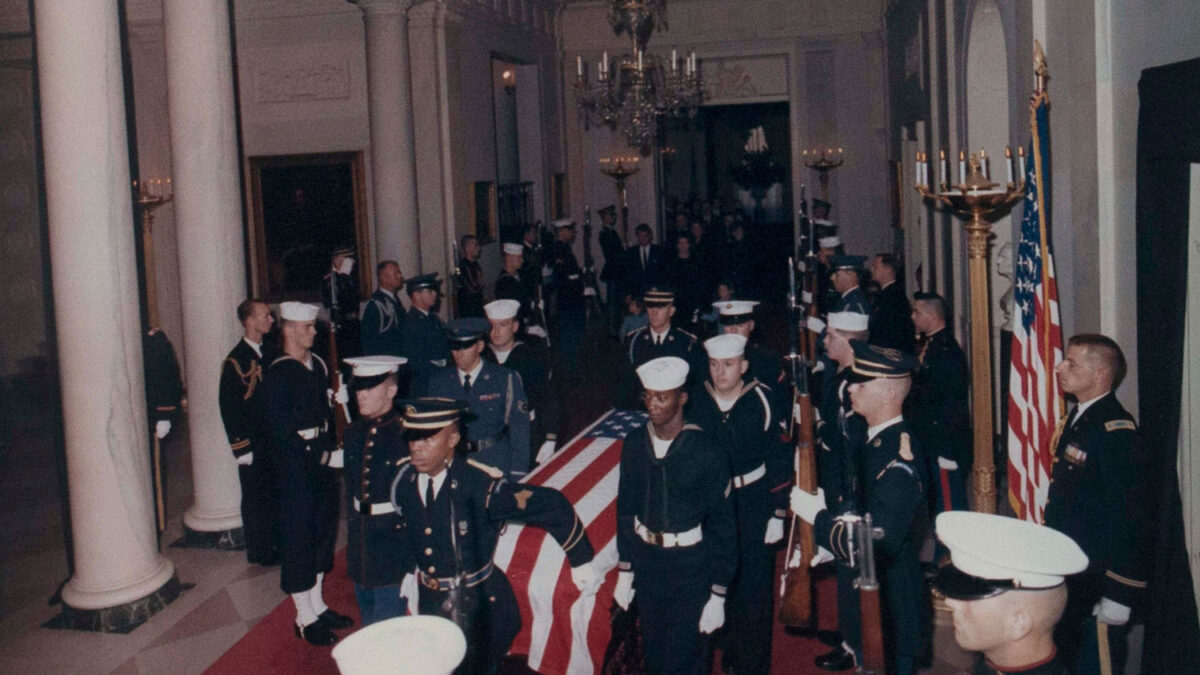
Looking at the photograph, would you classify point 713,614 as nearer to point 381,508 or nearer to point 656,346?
point 381,508

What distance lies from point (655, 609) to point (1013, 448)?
2.17m

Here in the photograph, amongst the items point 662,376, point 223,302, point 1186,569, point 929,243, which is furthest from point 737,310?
point 929,243

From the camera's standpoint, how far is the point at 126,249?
576 cm

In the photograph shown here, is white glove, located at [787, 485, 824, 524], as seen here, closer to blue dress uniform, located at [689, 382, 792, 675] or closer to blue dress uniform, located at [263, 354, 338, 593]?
blue dress uniform, located at [689, 382, 792, 675]

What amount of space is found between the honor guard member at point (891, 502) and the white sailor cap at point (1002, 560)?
0.96 m

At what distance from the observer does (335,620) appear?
18.4 feet

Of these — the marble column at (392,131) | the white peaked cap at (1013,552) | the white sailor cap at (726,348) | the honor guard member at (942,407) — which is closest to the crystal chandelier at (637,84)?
the marble column at (392,131)

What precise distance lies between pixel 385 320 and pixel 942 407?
4.76 metres

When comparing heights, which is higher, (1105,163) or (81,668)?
(1105,163)

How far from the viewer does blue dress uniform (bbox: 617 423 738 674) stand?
4047 mm

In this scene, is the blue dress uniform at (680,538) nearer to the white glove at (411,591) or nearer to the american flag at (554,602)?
A: the american flag at (554,602)

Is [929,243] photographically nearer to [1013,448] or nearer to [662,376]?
[1013,448]

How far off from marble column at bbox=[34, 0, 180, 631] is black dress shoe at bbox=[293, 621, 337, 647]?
108 centimetres

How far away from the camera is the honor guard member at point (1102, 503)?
3893 millimetres
